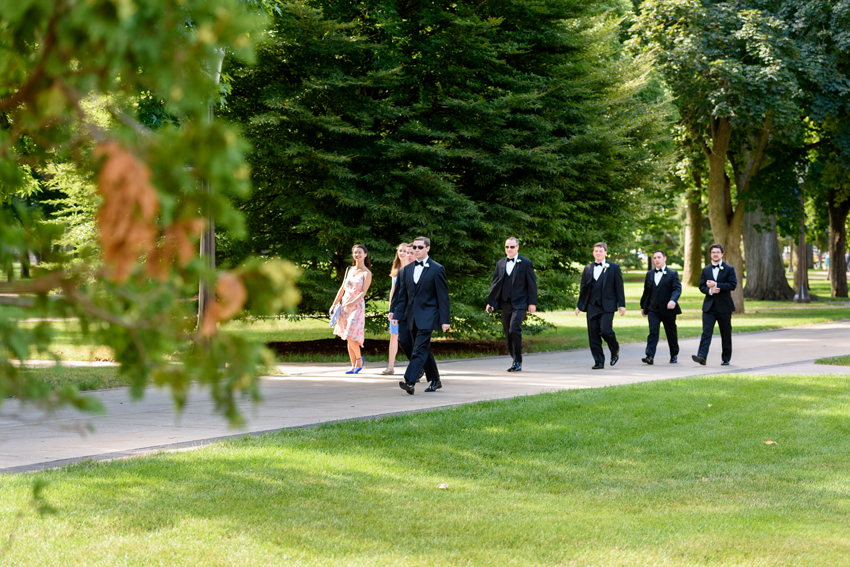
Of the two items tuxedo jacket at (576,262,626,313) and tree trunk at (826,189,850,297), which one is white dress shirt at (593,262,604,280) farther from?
tree trunk at (826,189,850,297)

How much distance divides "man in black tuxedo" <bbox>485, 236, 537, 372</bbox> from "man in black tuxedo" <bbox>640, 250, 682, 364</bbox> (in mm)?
2449

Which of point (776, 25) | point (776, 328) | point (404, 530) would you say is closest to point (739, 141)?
point (776, 25)

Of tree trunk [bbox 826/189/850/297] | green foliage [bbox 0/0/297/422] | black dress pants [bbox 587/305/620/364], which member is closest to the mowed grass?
green foliage [bbox 0/0/297/422]

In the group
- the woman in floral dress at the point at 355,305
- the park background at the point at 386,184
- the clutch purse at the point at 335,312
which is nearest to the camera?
the park background at the point at 386,184

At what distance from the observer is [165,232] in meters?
1.87

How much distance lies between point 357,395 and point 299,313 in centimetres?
583

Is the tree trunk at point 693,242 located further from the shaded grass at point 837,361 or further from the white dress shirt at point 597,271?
the white dress shirt at point 597,271

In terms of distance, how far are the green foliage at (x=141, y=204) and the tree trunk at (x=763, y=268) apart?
39.8 metres

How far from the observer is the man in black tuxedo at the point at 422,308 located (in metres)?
11.8

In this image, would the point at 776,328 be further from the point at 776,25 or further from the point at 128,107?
the point at 128,107

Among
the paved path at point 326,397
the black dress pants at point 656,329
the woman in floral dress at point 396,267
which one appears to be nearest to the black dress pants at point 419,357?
the paved path at point 326,397

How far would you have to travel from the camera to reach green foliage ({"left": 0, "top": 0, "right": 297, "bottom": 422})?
171 centimetres

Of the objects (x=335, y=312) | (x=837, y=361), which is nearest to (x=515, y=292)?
(x=335, y=312)

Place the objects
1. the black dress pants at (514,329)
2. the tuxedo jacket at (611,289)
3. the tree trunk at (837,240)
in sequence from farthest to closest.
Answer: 1. the tree trunk at (837,240)
2. the tuxedo jacket at (611,289)
3. the black dress pants at (514,329)
